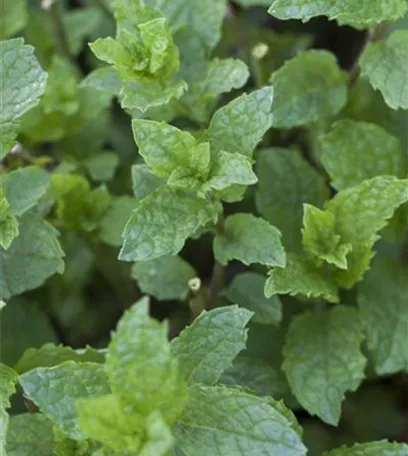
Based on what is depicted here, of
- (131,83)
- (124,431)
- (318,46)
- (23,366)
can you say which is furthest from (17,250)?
(318,46)

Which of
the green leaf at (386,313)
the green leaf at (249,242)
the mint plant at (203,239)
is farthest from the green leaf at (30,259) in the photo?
the green leaf at (386,313)

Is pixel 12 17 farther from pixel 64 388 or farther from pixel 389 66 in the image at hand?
pixel 64 388

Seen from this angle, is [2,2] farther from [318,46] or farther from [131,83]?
[318,46]

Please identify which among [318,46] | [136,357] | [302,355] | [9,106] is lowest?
[302,355]

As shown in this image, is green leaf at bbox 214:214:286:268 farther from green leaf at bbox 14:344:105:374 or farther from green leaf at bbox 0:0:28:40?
green leaf at bbox 0:0:28:40

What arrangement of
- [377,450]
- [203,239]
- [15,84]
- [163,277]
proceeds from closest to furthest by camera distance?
1. [377,450]
2. [15,84]
3. [163,277]
4. [203,239]

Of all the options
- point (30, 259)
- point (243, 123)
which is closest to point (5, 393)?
point (30, 259)
